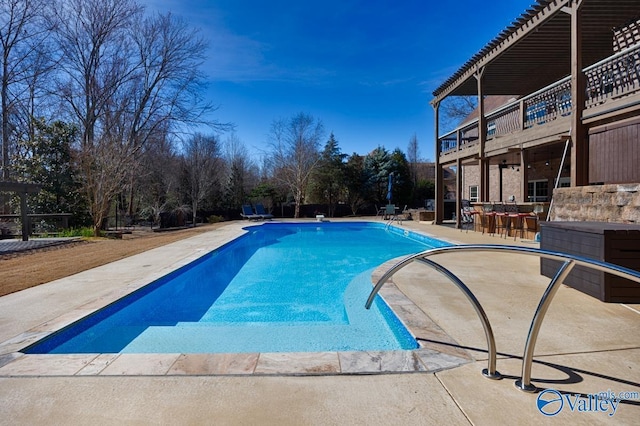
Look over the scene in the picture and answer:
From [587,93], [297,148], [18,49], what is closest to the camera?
[587,93]

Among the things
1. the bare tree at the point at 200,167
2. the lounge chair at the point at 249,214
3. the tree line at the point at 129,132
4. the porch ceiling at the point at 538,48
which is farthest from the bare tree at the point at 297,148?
the porch ceiling at the point at 538,48

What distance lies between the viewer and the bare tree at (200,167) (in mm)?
19469

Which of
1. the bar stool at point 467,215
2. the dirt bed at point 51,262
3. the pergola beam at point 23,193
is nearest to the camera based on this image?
the dirt bed at point 51,262

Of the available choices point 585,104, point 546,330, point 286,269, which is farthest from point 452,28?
point 546,330

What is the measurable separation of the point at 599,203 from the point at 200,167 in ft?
62.3

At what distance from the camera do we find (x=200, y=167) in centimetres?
2014

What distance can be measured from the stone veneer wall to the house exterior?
0.05 feet

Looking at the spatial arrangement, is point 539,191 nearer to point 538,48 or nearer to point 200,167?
point 538,48

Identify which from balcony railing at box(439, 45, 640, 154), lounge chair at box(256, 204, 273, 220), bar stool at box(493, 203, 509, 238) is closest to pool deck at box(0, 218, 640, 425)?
balcony railing at box(439, 45, 640, 154)

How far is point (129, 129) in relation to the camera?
1695 centimetres

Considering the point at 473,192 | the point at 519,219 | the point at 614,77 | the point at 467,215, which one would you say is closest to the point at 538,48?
the point at 614,77

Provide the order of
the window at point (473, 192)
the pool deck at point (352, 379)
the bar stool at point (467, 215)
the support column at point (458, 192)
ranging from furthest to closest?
the window at point (473, 192)
the support column at point (458, 192)
the bar stool at point (467, 215)
the pool deck at point (352, 379)

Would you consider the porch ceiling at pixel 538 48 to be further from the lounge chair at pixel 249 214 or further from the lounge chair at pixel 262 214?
the lounge chair at pixel 249 214

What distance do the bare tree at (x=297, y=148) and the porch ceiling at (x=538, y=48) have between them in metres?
10.2
